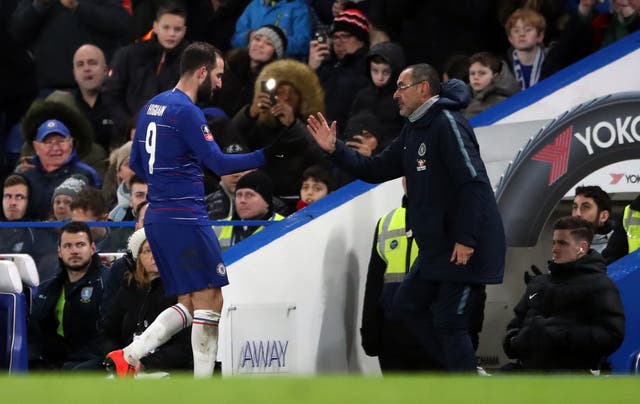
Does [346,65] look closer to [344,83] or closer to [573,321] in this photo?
[344,83]

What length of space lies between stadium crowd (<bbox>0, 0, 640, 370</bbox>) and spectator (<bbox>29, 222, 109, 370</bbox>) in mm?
10

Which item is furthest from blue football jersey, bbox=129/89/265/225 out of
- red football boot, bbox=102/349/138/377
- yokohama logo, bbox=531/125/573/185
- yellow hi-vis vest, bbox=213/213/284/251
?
yokohama logo, bbox=531/125/573/185

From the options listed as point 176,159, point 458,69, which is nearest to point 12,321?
point 176,159

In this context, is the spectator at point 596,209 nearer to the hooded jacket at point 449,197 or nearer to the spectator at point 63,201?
the hooded jacket at point 449,197

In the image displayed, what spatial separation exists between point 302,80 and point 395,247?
2.91 m

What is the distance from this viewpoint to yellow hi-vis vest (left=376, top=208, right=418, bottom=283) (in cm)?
1041

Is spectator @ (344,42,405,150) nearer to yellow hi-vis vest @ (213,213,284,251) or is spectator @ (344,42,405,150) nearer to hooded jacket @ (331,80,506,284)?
yellow hi-vis vest @ (213,213,284,251)

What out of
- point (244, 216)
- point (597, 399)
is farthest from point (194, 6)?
point (597, 399)

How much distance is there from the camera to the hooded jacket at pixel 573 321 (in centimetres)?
957

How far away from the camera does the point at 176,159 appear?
9.51 metres

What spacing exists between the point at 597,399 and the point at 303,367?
6.27 meters

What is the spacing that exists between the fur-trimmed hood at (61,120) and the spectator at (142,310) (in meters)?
3.85

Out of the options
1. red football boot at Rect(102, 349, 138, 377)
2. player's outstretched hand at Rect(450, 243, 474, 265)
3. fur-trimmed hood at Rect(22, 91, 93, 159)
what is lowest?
red football boot at Rect(102, 349, 138, 377)

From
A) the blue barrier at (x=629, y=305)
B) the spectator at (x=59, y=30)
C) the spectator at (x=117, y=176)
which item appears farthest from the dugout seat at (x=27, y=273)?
the spectator at (x=59, y=30)
